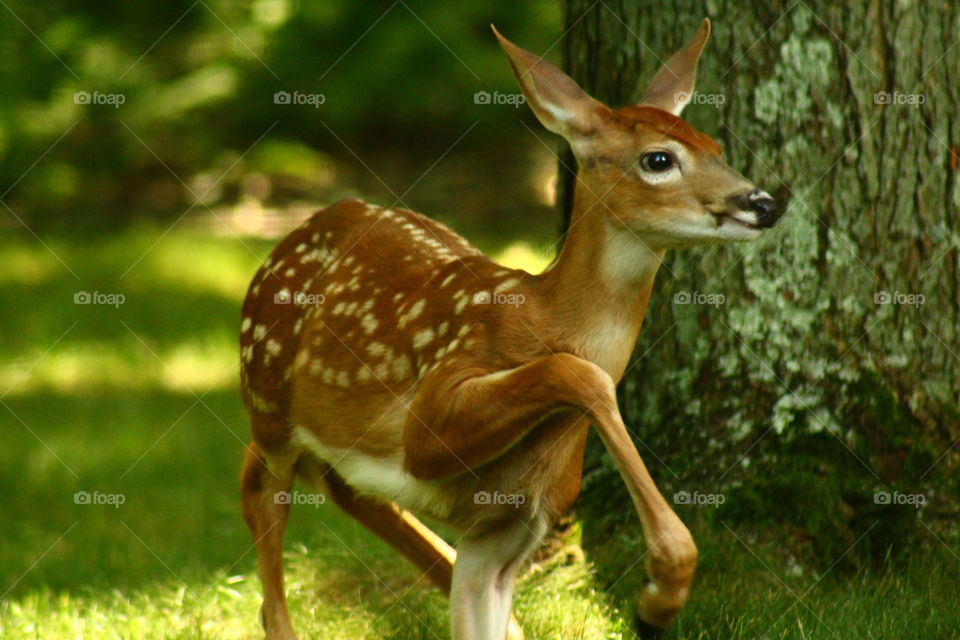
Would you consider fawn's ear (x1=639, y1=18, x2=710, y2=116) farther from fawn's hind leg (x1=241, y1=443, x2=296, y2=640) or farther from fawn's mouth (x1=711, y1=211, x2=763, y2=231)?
fawn's hind leg (x1=241, y1=443, x2=296, y2=640)

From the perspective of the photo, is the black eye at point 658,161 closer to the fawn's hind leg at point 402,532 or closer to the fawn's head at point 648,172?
the fawn's head at point 648,172

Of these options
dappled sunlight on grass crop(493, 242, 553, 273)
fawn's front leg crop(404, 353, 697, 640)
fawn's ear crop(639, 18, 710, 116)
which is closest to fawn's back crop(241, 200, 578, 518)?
fawn's front leg crop(404, 353, 697, 640)

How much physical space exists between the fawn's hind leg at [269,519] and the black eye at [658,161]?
166 centimetres

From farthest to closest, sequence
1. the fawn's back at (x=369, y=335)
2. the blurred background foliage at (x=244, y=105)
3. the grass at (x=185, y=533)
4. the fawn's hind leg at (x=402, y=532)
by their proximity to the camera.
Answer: the blurred background foliage at (x=244, y=105) → the fawn's hind leg at (x=402, y=532) → the grass at (x=185, y=533) → the fawn's back at (x=369, y=335)

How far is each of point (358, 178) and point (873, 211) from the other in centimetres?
676

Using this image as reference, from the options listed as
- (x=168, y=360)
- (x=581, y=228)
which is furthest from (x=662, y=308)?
(x=168, y=360)

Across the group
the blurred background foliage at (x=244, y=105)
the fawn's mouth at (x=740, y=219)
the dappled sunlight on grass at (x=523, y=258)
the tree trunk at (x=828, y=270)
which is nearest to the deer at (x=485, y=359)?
the fawn's mouth at (x=740, y=219)

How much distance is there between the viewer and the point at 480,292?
4164mm

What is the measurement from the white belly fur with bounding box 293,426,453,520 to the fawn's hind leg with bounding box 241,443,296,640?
285mm

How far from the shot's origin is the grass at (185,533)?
4676mm

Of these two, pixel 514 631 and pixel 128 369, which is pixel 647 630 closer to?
pixel 514 631

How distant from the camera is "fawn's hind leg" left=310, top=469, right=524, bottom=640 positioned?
4.91 m

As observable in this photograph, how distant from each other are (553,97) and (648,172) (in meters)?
0.33

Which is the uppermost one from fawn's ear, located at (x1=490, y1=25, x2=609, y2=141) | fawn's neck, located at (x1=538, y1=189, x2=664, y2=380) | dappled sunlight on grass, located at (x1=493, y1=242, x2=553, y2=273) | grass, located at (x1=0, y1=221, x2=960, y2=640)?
fawn's ear, located at (x1=490, y1=25, x2=609, y2=141)
